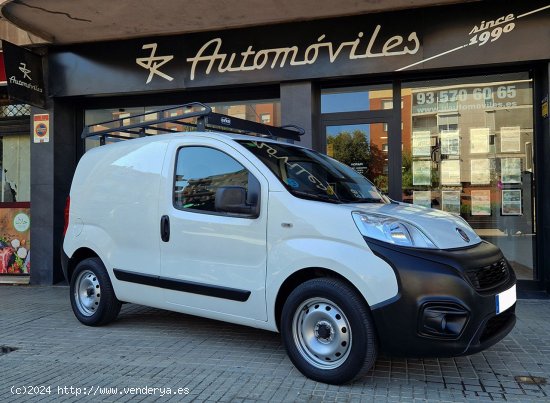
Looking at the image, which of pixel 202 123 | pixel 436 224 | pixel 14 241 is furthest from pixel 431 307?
pixel 14 241

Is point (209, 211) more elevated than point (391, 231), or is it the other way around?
point (209, 211)

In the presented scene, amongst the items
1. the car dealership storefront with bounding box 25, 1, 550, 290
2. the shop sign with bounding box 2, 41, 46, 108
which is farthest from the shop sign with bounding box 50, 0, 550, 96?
the shop sign with bounding box 2, 41, 46, 108

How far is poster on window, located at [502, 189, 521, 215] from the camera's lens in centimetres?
738

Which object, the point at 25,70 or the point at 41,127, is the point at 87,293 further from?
the point at 25,70

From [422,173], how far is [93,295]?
517 centimetres

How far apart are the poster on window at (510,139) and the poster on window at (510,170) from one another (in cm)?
15

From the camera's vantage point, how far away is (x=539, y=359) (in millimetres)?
4230

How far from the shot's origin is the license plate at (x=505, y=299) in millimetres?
3513

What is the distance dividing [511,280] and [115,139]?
4.89 meters

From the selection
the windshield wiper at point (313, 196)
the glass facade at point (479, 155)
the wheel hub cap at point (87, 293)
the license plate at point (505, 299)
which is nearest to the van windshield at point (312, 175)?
the windshield wiper at point (313, 196)

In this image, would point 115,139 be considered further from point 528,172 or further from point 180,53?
point 528,172

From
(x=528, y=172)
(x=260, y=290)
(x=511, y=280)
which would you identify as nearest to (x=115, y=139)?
(x=260, y=290)

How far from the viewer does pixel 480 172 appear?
759cm

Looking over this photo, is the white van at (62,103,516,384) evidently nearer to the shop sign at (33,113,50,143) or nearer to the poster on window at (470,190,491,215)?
the poster on window at (470,190,491,215)
